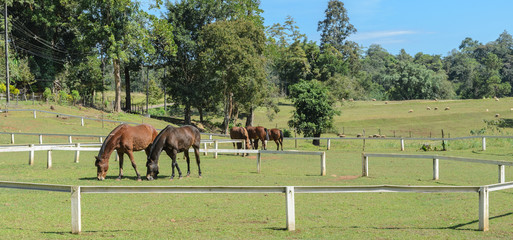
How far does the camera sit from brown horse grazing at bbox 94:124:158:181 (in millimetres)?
14359

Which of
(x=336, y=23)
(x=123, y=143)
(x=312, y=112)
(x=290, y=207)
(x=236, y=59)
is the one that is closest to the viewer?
(x=290, y=207)

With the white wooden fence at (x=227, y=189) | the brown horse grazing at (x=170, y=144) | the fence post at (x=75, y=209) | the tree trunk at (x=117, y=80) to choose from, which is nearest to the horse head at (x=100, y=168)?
the brown horse grazing at (x=170, y=144)

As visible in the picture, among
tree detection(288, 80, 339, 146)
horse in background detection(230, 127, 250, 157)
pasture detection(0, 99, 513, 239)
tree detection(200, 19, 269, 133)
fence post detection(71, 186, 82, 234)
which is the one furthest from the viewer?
tree detection(200, 19, 269, 133)

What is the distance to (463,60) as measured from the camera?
527ft

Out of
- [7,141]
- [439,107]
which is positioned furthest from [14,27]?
[439,107]

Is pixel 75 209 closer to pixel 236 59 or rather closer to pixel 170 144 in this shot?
pixel 170 144

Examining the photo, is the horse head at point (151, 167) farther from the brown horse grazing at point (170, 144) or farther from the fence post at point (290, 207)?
the fence post at point (290, 207)

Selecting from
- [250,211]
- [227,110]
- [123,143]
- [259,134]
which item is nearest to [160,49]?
[227,110]

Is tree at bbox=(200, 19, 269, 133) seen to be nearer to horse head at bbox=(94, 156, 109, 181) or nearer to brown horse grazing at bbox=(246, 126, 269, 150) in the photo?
brown horse grazing at bbox=(246, 126, 269, 150)

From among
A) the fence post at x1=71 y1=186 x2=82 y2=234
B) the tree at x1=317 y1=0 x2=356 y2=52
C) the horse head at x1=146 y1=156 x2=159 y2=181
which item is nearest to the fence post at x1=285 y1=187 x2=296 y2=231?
the fence post at x1=71 y1=186 x2=82 y2=234

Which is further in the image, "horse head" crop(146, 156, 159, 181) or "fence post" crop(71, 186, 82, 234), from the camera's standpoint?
"horse head" crop(146, 156, 159, 181)

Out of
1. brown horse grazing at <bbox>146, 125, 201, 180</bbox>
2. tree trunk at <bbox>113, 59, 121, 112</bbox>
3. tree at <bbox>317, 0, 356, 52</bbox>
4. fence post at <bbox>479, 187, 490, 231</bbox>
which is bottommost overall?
fence post at <bbox>479, 187, 490, 231</bbox>

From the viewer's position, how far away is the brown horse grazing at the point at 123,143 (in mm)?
14359

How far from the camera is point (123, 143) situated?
590 inches
